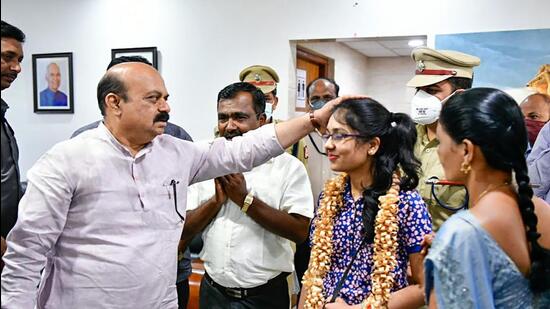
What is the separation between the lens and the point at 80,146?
147 centimetres

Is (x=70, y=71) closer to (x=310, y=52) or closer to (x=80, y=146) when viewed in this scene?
(x=310, y=52)

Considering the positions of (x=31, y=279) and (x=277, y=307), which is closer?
(x=31, y=279)

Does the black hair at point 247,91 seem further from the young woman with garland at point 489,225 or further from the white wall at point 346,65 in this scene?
the white wall at point 346,65

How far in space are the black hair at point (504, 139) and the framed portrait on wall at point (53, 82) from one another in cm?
395

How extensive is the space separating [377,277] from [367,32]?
238 cm

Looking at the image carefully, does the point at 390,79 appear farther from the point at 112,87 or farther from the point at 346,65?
the point at 112,87

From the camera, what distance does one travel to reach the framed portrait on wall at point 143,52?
13.6ft

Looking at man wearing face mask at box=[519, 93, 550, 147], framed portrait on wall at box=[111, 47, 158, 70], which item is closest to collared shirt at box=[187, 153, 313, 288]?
man wearing face mask at box=[519, 93, 550, 147]

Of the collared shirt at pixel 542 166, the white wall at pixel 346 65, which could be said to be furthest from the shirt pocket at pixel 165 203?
the white wall at pixel 346 65

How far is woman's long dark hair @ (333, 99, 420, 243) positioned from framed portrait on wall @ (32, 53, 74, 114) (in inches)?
137

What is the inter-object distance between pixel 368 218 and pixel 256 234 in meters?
0.56

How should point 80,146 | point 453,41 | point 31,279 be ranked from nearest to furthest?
point 31,279, point 80,146, point 453,41

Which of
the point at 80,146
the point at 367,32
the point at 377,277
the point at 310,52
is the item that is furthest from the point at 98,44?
the point at 377,277

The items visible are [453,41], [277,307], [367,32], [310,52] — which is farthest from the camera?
[310,52]
